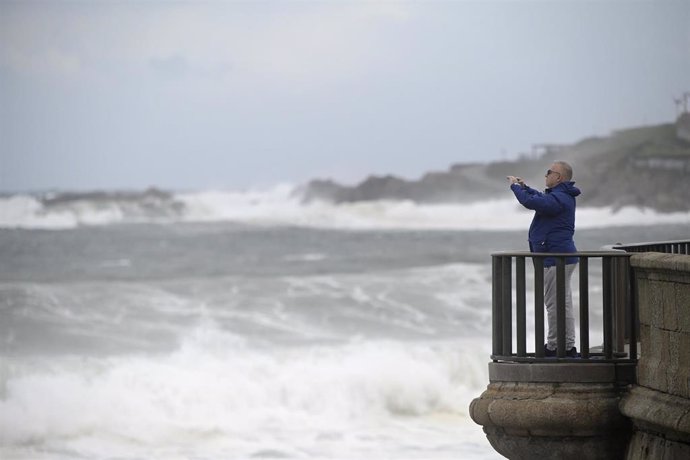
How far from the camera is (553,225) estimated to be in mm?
9672

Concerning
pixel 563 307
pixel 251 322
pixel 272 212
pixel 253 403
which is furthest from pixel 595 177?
pixel 563 307

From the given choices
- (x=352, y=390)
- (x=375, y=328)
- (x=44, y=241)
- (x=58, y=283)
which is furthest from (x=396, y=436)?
(x=44, y=241)

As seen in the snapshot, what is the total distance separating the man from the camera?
9484mm

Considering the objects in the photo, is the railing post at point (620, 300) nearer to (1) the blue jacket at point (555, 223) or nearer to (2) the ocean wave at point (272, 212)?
(1) the blue jacket at point (555, 223)

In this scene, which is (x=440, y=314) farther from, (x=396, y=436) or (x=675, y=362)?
(x=675, y=362)

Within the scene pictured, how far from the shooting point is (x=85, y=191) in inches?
2889

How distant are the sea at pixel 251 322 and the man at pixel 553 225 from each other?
525 inches

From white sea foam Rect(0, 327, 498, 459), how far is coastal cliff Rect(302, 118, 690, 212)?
93.5ft

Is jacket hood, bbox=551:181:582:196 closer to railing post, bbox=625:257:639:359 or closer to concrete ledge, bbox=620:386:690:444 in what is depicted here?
railing post, bbox=625:257:639:359

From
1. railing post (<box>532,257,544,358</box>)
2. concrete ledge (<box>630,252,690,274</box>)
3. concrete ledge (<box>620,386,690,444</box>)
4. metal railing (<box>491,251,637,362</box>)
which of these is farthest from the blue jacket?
concrete ledge (<box>620,386,690,444</box>)

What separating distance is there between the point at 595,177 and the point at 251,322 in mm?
27086

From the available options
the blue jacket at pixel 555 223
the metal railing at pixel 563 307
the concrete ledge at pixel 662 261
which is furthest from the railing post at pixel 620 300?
the blue jacket at pixel 555 223

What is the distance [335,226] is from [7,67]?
53.3 feet

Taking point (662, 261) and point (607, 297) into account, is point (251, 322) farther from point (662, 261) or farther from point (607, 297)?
point (662, 261)
